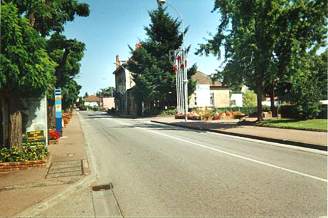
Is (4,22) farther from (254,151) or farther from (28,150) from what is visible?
(254,151)

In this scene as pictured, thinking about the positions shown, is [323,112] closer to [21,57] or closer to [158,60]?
[21,57]

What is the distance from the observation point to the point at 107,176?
36.1ft

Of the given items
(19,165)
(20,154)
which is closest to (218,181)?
(19,165)

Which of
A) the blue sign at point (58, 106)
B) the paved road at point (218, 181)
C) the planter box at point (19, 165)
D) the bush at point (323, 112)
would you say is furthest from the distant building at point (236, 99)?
the planter box at point (19, 165)

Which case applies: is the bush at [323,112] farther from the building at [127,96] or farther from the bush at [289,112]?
the building at [127,96]

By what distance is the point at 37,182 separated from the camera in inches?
392

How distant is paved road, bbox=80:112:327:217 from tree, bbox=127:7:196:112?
1647 inches

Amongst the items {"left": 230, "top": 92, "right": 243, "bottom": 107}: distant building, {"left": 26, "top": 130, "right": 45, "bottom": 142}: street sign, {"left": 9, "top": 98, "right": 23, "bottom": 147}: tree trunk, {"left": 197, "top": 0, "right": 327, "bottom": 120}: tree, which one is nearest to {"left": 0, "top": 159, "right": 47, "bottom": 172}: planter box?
{"left": 9, "top": 98, "right": 23, "bottom": 147}: tree trunk

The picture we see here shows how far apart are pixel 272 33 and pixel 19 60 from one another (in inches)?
814

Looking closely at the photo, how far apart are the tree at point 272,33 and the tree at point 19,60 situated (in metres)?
18.8

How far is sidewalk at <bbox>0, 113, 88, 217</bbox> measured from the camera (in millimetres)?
8046

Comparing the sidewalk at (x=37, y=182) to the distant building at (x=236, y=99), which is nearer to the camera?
the sidewalk at (x=37, y=182)

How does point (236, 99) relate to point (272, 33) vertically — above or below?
below

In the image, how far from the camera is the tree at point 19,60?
11.7 metres
